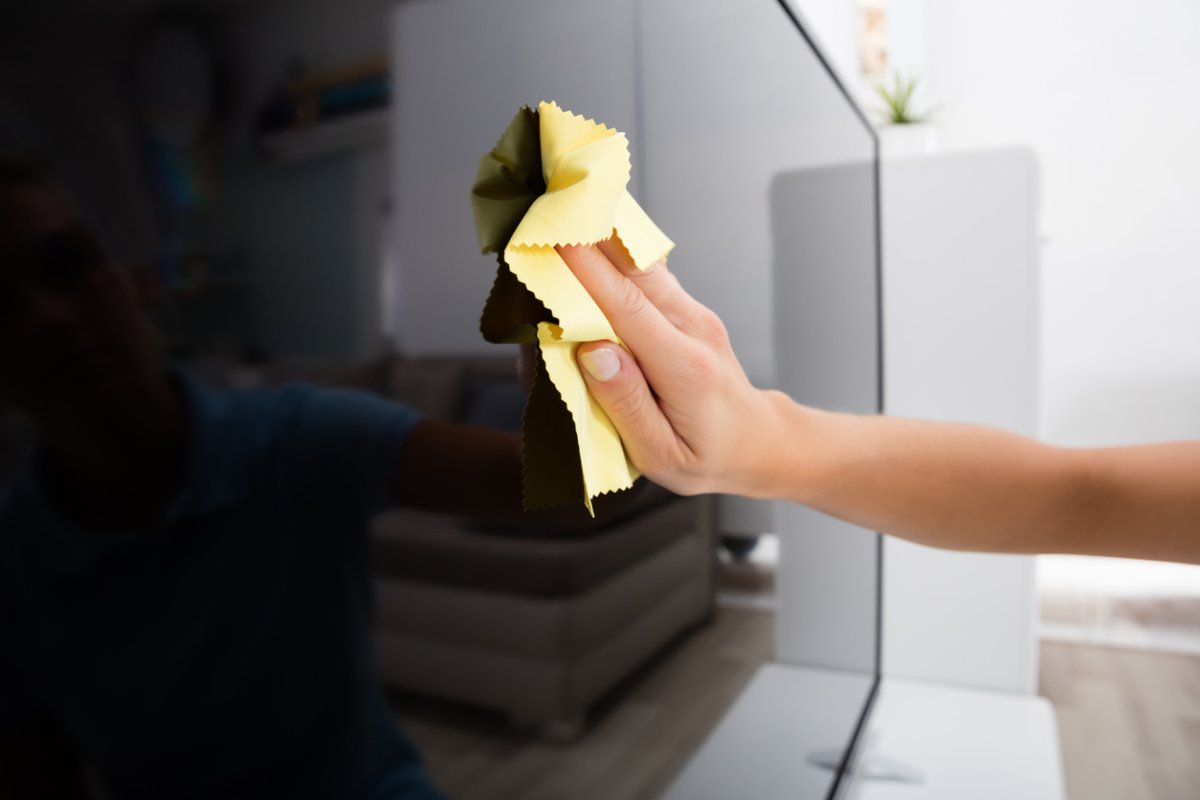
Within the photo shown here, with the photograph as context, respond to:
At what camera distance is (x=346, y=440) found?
1.22 feet

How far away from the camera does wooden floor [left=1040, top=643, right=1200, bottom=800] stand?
5.42 feet

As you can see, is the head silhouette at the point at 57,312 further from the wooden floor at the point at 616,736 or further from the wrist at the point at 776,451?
the wrist at the point at 776,451

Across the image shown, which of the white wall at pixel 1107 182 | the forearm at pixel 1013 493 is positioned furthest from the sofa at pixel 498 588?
the white wall at pixel 1107 182

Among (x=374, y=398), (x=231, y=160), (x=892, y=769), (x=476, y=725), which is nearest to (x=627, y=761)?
(x=476, y=725)

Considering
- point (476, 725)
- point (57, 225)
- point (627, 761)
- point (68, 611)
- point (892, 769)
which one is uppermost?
point (57, 225)

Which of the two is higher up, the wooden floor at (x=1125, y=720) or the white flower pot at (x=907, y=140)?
the white flower pot at (x=907, y=140)

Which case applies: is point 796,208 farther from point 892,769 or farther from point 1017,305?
point 892,769

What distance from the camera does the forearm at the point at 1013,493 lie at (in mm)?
732

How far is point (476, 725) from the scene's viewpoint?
1.39 feet

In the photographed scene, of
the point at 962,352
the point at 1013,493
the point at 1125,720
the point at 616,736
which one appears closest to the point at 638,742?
the point at 616,736

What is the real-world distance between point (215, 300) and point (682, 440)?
278 millimetres

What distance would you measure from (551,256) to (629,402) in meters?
0.09

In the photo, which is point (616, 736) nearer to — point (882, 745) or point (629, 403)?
point (629, 403)

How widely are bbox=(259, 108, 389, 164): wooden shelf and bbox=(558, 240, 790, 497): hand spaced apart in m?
0.10
